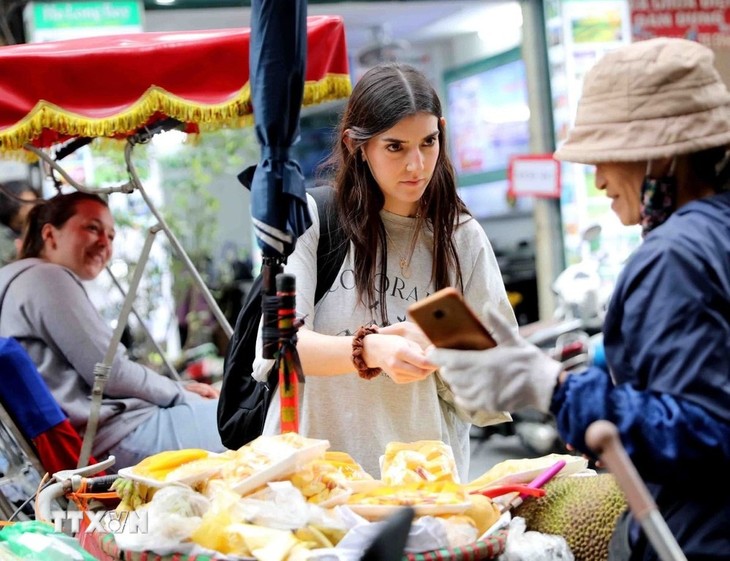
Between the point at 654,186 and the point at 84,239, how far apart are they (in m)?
3.10

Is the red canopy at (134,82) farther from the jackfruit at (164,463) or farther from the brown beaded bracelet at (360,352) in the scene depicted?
the jackfruit at (164,463)

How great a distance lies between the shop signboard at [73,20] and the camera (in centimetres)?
626

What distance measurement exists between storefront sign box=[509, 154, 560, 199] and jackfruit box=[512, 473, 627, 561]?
5.10 meters

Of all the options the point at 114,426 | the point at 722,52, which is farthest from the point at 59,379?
the point at 722,52

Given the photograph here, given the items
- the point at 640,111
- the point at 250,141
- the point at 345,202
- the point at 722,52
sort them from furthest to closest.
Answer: the point at 250,141 < the point at 722,52 < the point at 345,202 < the point at 640,111

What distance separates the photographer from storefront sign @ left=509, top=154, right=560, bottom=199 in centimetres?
699

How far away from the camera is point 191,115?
10.4 ft

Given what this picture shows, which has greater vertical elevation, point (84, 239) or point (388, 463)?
point (84, 239)

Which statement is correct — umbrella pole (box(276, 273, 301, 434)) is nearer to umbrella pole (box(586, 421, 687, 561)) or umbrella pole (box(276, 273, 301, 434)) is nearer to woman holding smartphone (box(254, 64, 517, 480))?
woman holding smartphone (box(254, 64, 517, 480))

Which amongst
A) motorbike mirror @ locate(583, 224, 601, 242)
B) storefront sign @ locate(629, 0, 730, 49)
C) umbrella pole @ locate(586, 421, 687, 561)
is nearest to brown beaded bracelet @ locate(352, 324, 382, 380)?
umbrella pole @ locate(586, 421, 687, 561)

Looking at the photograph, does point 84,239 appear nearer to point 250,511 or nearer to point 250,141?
point 250,511

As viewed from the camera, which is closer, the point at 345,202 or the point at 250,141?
the point at 345,202

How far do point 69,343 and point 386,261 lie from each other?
6.61 ft

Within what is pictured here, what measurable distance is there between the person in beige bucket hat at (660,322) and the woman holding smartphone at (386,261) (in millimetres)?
728
